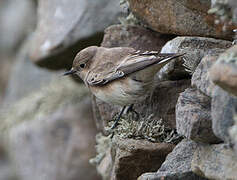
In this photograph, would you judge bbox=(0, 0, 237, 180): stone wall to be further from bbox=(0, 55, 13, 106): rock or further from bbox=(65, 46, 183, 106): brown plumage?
bbox=(0, 55, 13, 106): rock

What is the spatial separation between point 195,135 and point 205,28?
1597 mm

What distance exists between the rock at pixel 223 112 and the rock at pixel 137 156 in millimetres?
1569

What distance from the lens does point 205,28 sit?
5.45 meters

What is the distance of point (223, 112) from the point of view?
370 cm

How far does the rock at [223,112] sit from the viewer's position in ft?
12.0

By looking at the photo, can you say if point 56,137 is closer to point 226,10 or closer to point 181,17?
point 181,17

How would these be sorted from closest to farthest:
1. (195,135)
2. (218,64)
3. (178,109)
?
(218,64)
(195,135)
(178,109)

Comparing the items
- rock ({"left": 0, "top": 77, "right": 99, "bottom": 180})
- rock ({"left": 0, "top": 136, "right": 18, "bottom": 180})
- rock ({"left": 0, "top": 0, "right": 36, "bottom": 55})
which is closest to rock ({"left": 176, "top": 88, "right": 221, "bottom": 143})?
rock ({"left": 0, "top": 77, "right": 99, "bottom": 180})

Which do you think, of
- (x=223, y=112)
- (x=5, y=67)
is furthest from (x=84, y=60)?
(x=5, y=67)

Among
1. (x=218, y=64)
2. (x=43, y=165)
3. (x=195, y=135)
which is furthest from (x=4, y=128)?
(x=218, y=64)

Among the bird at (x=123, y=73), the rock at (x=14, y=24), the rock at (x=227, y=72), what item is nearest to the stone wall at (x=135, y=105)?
the rock at (x=227, y=72)

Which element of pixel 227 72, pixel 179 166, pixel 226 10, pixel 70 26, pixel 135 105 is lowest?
pixel 135 105

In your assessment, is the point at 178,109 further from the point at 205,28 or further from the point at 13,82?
the point at 13,82

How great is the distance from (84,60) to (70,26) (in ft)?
3.66
